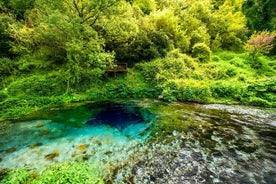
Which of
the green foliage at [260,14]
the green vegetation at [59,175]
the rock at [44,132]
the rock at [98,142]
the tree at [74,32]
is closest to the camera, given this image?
the green vegetation at [59,175]

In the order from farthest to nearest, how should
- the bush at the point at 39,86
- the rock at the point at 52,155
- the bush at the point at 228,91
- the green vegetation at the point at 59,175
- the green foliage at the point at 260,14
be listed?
the green foliage at the point at 260,14 → the bush at the point at 39,86 → the bush at the point at 228,91 → the rock at the point at 52,155 → the green vegetation at the point at 59,175

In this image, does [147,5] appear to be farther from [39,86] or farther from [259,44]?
[39,86]

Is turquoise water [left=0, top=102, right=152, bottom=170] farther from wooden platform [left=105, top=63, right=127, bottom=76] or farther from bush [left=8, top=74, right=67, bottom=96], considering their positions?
wooden platform [left=105, top=63, right=127, bottom=76]

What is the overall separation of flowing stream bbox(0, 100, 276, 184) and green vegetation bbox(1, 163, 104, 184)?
30 cm

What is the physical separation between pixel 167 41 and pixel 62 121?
418 inches

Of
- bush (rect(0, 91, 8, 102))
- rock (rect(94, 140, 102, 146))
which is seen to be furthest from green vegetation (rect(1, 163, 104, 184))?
bush (rect(0, 91, 8, 102))

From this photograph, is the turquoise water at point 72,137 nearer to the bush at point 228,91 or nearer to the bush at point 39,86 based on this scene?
the bush at point 39,86

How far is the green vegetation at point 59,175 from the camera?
3.86 m

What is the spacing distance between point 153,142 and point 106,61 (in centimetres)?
787

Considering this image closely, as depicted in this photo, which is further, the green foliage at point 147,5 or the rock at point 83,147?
the green foliage at point 147,5

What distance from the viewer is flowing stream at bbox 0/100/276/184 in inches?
176

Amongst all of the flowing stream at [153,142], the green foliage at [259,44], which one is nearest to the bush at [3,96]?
the flowing stream at [153,142]

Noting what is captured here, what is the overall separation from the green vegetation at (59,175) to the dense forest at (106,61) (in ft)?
18.4

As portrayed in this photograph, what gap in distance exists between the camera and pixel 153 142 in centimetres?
601
